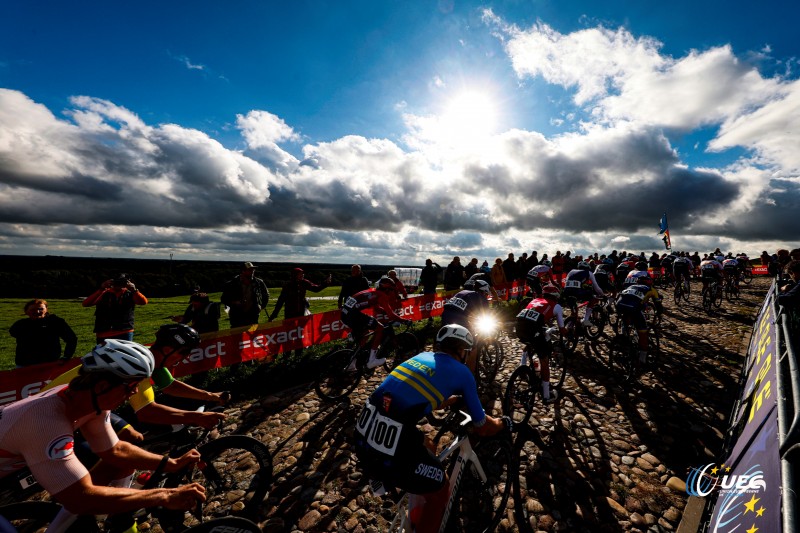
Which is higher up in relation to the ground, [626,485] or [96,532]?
[96,532]

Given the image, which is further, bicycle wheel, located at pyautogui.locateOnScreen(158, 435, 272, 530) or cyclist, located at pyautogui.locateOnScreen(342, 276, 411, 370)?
cyclist, located at pyautogui.locateOnScreen(342, 276, 411, 370)

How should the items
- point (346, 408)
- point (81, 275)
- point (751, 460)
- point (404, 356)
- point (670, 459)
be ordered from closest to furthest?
point (751, 460) → point (670, 459) → point (346, 408) → point (404, 356) → point (81, 275)

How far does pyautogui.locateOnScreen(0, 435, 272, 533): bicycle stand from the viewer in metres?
2.86

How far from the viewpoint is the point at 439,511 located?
10.5 feet

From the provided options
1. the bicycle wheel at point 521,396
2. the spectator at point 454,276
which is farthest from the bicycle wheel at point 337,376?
the spectator at point 454,276

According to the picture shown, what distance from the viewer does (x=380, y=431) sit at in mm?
3111

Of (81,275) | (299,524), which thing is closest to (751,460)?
(299,524)

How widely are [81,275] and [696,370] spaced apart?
78.9 m

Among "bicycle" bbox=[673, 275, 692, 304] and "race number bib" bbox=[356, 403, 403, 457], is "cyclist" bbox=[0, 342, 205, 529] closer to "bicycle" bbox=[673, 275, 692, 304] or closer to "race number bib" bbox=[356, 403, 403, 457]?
"race number bib" bbox=[356, 403, 403, 457]

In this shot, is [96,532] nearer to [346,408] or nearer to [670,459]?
[346,408]

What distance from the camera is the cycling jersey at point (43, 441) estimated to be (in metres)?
2.31

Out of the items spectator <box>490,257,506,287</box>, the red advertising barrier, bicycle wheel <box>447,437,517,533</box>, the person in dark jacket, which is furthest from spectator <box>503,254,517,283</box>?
bicycle wheel <box>447,437,517,533</box>

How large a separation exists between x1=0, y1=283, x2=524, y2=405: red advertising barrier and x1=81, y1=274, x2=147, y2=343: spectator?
1.13 metres

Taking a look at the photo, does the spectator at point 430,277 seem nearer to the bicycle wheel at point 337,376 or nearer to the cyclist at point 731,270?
the bicycle wheel at point 337,376
